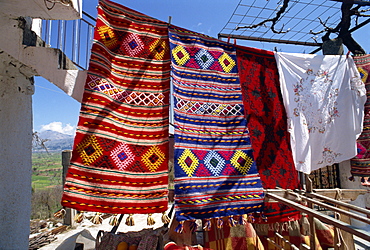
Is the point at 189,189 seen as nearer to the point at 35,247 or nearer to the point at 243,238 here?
the point at 243,238

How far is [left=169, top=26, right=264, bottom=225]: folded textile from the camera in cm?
213

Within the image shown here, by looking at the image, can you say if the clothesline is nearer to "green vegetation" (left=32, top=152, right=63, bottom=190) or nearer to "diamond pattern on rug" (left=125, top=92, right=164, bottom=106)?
"diamond pattern on rug" (left=125, top=92, right=164, bottom=106)

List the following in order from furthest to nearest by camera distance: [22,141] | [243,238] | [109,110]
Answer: [243,238] → [22,141] → [109,110]

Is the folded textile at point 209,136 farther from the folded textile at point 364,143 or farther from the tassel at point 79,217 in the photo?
the folded textile at point 364,143

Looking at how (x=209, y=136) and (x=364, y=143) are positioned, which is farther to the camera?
(x=364, y=143)

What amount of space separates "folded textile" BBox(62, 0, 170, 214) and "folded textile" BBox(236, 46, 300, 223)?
41.3 inches

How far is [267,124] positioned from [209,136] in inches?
34.1

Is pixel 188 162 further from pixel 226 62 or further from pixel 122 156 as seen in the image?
pixel 226 62

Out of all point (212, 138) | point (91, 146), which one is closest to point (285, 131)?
point (212, 138)

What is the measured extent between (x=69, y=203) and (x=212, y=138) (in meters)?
1.40

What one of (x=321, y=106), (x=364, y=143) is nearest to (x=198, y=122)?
(x=321, y=106)

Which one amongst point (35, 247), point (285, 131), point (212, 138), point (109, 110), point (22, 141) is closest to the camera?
point (109, 110)

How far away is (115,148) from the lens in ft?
6.68

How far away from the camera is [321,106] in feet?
10.1
